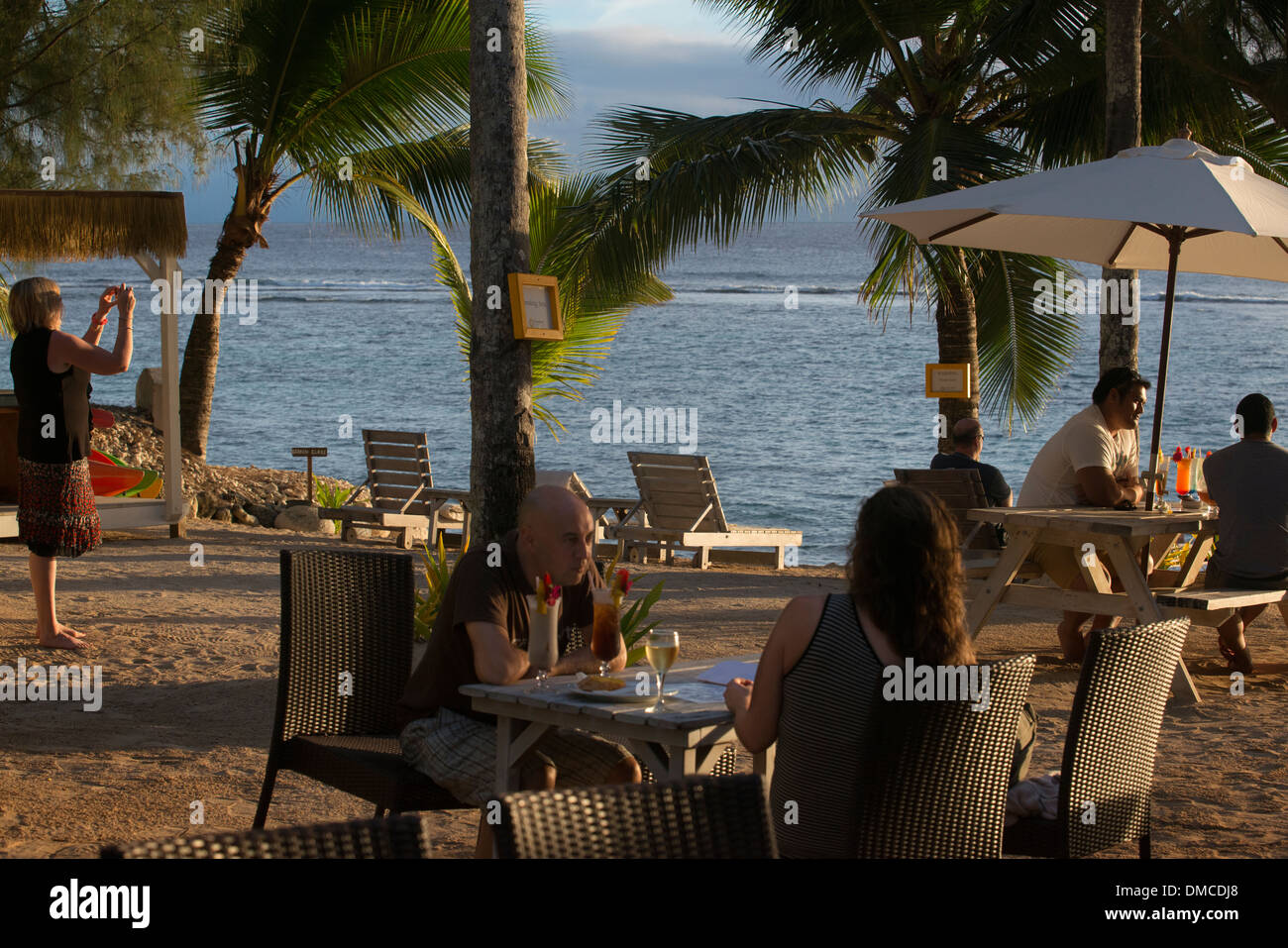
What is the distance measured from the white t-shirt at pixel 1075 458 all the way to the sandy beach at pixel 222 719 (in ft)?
2.93

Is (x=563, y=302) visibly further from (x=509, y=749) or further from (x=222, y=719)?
(x=509, y=749)

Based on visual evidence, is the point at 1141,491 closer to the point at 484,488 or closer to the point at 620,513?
the point at 484,488

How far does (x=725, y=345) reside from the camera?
67625mm

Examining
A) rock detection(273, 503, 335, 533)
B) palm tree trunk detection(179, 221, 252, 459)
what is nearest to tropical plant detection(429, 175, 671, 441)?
palm tree trunk detection(179, 221, 252, 459)

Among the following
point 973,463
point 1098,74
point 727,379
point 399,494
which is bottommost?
point 399,494

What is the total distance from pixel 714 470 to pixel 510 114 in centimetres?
2671

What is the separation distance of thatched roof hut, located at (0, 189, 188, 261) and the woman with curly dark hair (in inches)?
296

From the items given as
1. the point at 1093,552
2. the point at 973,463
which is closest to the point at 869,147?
the point at 973,463

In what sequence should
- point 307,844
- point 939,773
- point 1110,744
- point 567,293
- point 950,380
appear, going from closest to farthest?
point 307,844, point 939,773, point 1110,744, point 950,380, point 567,293

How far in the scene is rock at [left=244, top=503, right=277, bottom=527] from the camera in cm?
1377

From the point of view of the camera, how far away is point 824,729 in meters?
2.98

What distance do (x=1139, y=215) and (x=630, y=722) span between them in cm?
400
